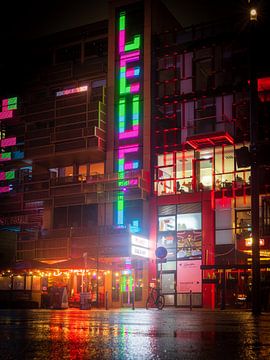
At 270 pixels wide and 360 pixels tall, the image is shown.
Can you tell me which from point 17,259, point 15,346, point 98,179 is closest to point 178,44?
point 98,179

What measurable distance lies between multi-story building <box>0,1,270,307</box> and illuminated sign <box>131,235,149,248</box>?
5.6 inches

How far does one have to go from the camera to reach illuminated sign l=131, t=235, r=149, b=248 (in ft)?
130

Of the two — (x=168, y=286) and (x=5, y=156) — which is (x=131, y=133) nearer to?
(x=5, y=156)

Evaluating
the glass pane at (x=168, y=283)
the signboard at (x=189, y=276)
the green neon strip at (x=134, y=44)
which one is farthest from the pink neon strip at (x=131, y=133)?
the glass pane at (x=168, y=283)

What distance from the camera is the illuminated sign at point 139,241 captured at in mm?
39625

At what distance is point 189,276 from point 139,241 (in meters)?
4.16

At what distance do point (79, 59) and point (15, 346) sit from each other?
43.6 metres

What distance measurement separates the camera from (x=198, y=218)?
1619 inches

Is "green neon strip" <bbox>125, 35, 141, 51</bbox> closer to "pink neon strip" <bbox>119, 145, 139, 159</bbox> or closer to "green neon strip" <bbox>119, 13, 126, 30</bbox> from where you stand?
"green neon strip" <bbox>119, 13, 126, 30</bbox>

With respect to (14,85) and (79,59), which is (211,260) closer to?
(79,59)

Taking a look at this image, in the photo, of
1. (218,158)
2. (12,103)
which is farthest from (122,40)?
(218,158)

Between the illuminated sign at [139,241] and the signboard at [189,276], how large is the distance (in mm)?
2626

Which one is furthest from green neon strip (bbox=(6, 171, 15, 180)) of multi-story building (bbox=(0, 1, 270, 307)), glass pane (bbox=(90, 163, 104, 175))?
glass pane (bbox=(90, 163, 104, 175))

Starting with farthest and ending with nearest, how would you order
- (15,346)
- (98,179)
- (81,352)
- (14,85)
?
(14,85) → (98,179) → (15,346) → (81,352)
